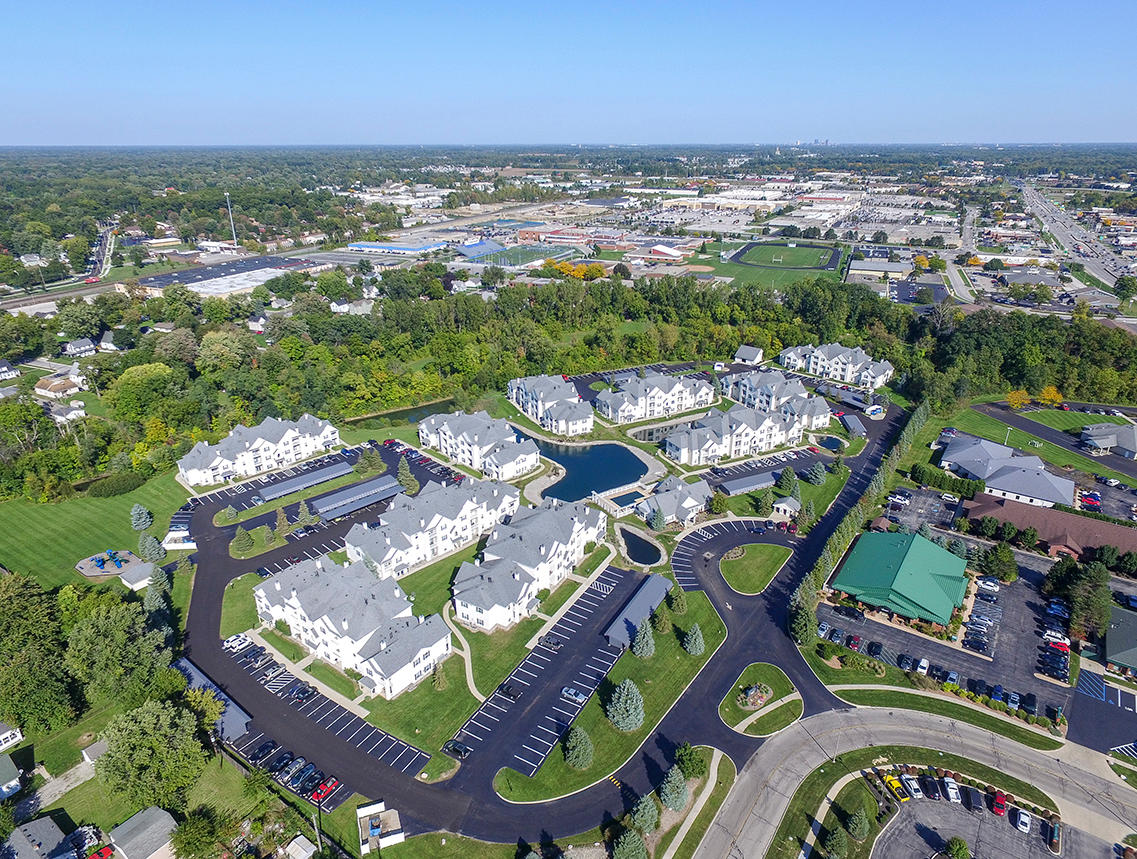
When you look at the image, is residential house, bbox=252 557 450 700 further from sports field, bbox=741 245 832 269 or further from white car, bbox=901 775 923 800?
sports field, bbox=741 245 832 269

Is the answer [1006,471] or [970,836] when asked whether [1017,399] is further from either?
[970,836]

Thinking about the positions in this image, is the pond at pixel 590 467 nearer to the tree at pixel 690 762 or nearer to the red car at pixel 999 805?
the tree at pixel 690 762

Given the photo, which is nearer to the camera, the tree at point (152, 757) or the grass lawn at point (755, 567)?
the tree at point (152, 757)

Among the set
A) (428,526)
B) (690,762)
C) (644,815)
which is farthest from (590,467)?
(644,815)

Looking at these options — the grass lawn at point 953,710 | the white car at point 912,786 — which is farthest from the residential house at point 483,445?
the white car at point 912,786

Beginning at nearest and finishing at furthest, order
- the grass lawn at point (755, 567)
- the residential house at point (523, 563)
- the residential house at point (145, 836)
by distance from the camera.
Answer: the residential house at point (145, 836), the residential house at point (523, 563), the grass lawn at point (755, 567)

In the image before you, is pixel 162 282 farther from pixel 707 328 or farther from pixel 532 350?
pixel 707 328
